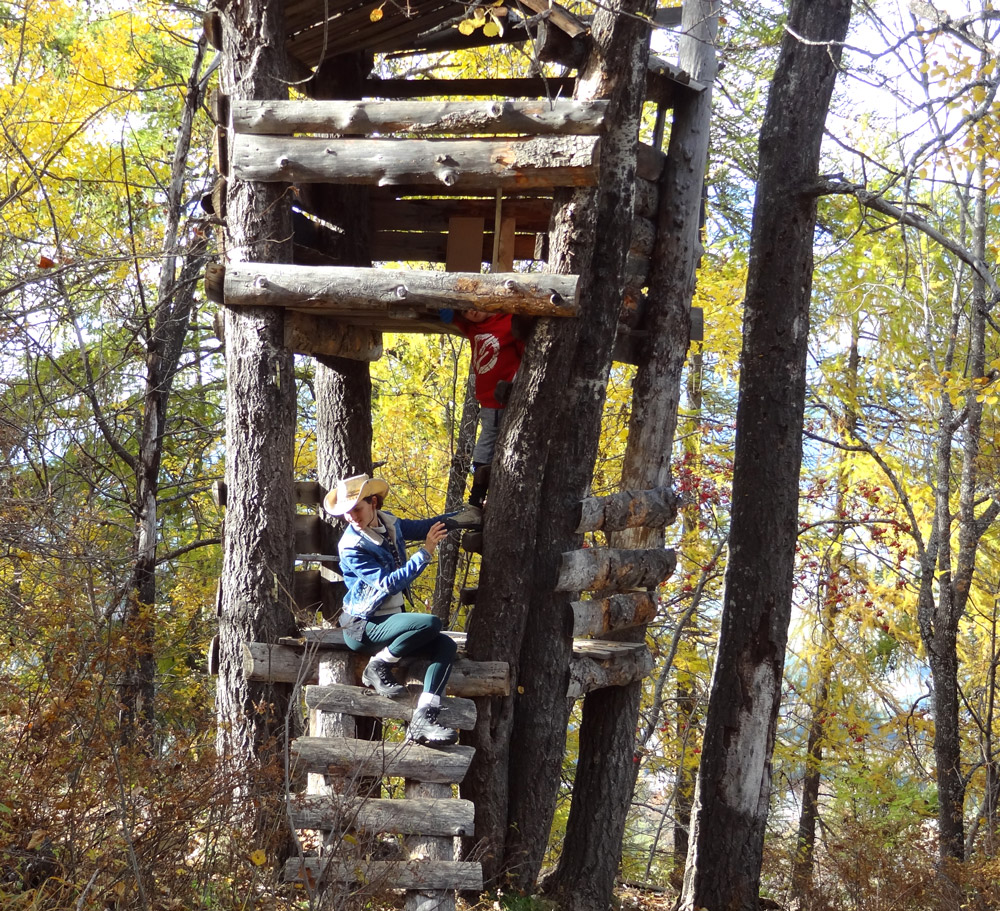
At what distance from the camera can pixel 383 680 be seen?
21.4 feet

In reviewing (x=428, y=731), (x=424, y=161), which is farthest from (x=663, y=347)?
(x=428, y=731)

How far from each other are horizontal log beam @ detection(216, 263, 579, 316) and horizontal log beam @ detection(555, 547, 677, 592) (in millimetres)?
1892

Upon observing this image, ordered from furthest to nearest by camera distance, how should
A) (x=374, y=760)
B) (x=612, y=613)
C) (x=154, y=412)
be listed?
(x=154, y=412) < (x=612, y=613) < (x=374, y=760)

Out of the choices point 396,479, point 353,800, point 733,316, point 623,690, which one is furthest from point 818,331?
point 353,800

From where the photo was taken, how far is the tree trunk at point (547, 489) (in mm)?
7125

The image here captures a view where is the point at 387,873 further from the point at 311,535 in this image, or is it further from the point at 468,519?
the point at 311,535

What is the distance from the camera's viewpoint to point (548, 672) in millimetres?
7375

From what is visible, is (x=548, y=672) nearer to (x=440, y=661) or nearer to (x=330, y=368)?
(x=440, y=661)

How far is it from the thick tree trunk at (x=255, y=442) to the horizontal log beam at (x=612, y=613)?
2.12m

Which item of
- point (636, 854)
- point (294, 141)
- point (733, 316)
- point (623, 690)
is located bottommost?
point (636, 854)

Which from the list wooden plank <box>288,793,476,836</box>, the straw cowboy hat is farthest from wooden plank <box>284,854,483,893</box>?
the straw cowboy hat

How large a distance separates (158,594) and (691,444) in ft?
25.7

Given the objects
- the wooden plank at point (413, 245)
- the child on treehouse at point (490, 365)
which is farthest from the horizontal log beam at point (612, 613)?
the wooden plank at point (413, 245)

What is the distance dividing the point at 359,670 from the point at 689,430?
9.06 meters
